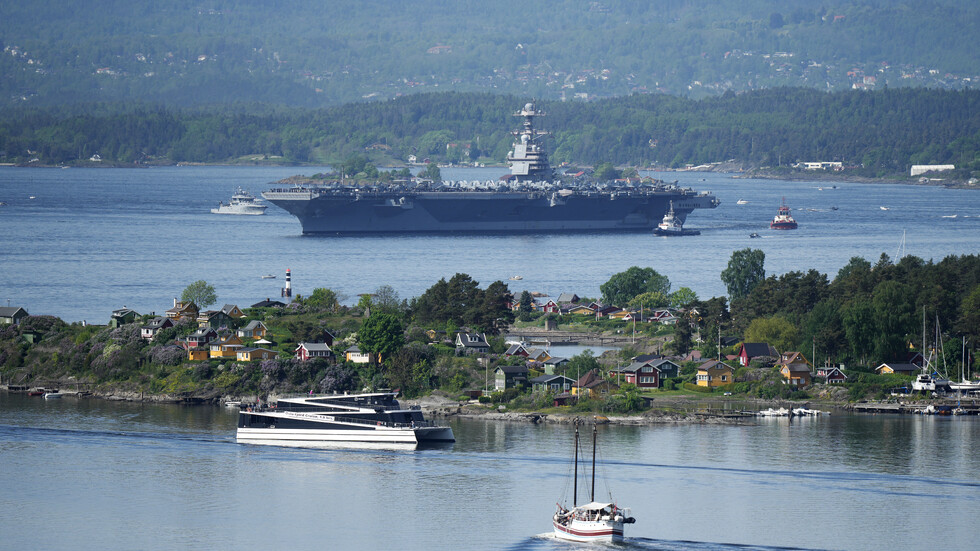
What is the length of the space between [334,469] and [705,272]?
4503cm

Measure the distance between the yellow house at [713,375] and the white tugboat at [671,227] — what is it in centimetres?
5870

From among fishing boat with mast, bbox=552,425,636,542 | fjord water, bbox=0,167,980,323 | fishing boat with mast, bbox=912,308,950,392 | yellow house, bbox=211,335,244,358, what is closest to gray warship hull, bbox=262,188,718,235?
fjord water, bbox=0,167,980,323

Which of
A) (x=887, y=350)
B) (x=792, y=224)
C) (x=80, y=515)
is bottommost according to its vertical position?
(x=80, y=515)

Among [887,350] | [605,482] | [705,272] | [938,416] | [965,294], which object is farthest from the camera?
[705,272]

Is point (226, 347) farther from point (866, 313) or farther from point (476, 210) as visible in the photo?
point (476, 210)

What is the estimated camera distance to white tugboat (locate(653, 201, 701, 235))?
10669 cm

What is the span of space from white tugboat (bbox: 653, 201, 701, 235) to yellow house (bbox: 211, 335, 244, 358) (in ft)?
200

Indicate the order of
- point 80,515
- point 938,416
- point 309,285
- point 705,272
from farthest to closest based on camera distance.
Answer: point 705,272, point 309,285, point 938,416, point 80,515

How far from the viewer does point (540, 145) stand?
120 meters

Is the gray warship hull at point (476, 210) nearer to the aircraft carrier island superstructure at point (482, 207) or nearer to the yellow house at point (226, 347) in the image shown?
the aircraft carrier island superstructure at point (482, 207)

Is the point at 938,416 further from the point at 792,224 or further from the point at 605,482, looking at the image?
the point at 792,224

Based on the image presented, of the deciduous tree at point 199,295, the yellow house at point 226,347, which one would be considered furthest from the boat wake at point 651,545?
the deciduous tree at point 199,295

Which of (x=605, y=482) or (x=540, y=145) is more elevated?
(x=540, y=145)

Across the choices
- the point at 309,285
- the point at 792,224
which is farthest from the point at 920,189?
the point at 309,285
